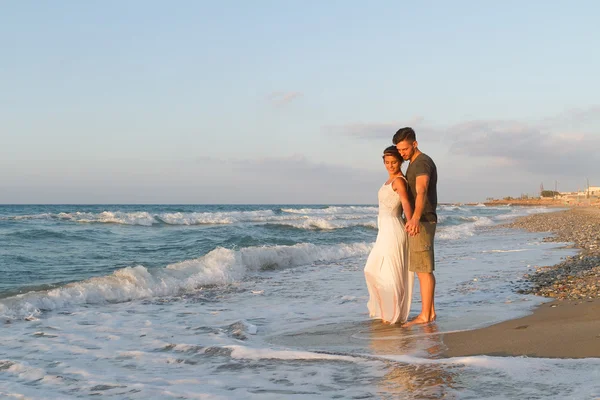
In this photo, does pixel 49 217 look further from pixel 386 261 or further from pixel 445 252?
pixel 386 261

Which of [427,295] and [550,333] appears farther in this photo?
[427,295]

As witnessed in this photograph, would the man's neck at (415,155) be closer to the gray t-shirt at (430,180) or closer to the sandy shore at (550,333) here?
the gray t-shirt at (430,180)

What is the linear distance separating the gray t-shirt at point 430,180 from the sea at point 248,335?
1127 mm

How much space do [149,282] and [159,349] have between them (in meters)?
4.69

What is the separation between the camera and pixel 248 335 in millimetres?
5773

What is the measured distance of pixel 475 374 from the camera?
3.80m

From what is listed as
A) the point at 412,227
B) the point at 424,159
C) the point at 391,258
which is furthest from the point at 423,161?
the point at 391,258

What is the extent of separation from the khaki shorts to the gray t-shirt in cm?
9

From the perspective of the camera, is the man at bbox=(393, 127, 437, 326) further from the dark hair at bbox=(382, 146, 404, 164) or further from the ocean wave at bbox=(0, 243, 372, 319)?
the ocean wave at bbox=(0, 243, 372, 319)

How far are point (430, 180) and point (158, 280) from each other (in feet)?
19.4

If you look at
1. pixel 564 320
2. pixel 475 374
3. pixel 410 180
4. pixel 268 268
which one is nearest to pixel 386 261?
pixel 410 180

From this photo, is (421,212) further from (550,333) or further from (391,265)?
(550,333)

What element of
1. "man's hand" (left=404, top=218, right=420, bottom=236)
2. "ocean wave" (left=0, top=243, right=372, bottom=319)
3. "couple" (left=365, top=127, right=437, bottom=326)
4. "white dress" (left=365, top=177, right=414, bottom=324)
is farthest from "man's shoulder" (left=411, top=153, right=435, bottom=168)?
"ocean wave" (left=0, top=243, right=372, bottom=319)

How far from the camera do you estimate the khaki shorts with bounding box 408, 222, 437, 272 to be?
230 inches
